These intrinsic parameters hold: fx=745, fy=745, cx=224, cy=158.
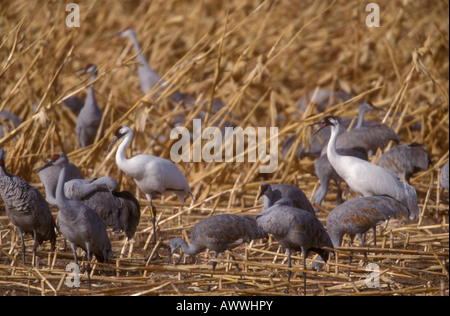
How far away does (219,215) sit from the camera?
4.77 metres

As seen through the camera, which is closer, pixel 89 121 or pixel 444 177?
pixel 444 177

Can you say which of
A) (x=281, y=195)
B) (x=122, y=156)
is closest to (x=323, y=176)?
(x=281, y=195)

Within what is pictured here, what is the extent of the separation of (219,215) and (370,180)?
1422mm

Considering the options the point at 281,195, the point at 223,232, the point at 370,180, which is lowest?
the point at 223,232

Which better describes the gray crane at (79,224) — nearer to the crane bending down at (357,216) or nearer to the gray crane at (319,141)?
the crane bending down at (357,216)

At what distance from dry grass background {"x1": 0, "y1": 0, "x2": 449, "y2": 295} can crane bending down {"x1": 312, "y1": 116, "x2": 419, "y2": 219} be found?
0.96 feet

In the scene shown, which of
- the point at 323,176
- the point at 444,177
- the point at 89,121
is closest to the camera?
the point at 444,177

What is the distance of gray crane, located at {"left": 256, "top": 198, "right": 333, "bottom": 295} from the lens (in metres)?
4.45

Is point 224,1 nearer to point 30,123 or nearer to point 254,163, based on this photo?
point 254,163

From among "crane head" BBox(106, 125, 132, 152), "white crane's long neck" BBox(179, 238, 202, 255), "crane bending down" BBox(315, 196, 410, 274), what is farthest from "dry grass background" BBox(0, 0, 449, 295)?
"crane head" BBox(106, 125, 132, 152)

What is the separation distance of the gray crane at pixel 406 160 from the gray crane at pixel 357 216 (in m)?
1.39

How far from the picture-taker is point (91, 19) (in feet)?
35.9

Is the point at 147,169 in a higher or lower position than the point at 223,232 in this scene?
higher

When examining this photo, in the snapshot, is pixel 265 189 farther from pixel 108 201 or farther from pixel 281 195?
pixel 108 201
